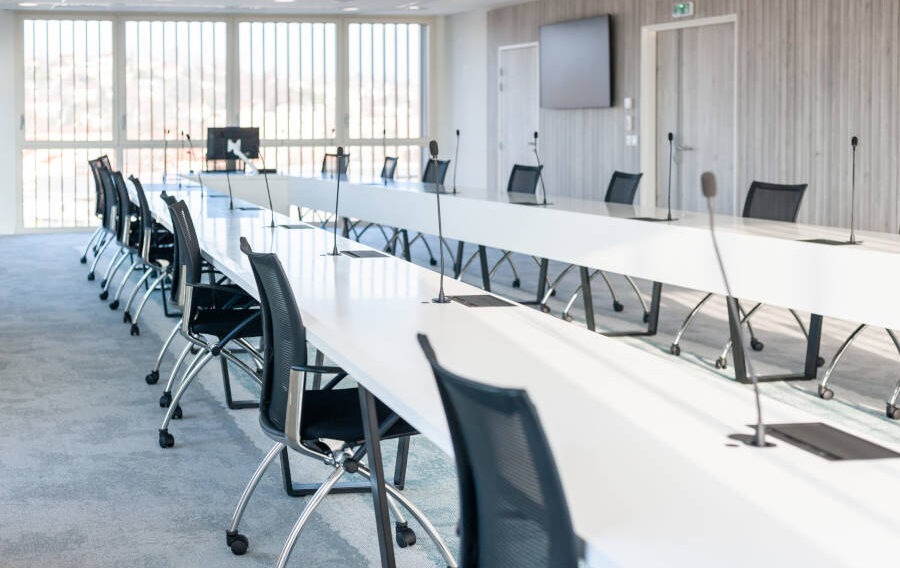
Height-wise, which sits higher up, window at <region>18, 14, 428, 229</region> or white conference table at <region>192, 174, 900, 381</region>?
window at <region>18, 14, 428, 229</region>

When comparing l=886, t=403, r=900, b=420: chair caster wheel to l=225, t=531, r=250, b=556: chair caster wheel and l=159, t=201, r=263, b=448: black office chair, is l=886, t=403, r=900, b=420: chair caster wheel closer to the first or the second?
l=159, t=201, r=263, b=448: black office chair

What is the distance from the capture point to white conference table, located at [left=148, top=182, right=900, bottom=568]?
1497 millimetres

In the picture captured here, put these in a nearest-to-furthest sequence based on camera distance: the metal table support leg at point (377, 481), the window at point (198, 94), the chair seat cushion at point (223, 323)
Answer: the metal table support leg at point (377, 481) < the chair seat cushion at point (223, 323) < the window at point (198, 94)

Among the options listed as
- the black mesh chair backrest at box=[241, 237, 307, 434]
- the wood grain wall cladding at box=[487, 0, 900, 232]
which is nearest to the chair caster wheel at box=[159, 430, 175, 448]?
Result: the black mesh chair backrest at box=[241, 237, 307, 434]

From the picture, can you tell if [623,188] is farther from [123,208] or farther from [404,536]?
[404,536]

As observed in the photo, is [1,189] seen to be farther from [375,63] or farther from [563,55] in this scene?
[563,55]

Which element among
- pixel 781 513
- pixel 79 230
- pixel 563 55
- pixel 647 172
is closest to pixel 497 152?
pixel 563 55

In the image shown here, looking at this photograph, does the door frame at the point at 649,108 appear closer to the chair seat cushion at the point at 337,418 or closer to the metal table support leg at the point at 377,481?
the chair seat cushion at the point at 337,418

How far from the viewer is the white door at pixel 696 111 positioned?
31.3 ft

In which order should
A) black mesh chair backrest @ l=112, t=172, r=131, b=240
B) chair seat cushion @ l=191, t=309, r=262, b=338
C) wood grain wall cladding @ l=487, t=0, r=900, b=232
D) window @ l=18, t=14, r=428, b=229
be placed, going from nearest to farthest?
1. chair seat cushion @ l=191, t=309, r=262, b=338
2. black mesh chair backrest @ l=112, t=172, r=131, b=240
3. wood grain wall cladding @ l=487, t=0, r=900, b=232
4. window @ l=18, t=14, r=428, b=229

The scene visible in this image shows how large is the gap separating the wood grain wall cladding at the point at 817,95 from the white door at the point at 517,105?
2.03m

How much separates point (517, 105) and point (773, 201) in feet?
23.0

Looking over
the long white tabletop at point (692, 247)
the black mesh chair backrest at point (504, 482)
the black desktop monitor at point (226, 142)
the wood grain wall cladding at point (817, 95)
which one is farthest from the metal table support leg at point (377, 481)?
the black desktop monitor at point (226, 142)

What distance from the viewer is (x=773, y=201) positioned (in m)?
6.24
